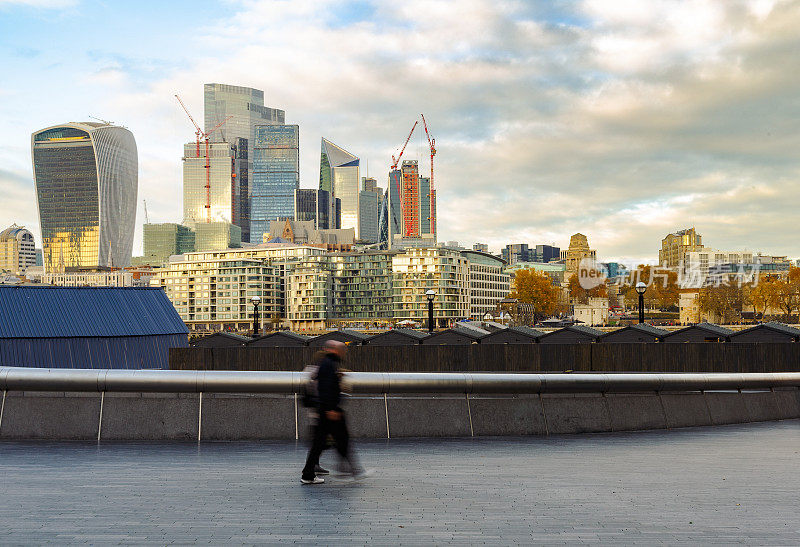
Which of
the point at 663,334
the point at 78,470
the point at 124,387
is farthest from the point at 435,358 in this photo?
the point at 78,470

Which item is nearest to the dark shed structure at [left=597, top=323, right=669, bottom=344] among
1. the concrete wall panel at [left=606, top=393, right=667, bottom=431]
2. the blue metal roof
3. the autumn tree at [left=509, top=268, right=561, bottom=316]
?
the concrete wall panel at [left=606, top=393, right=667, bottom=431]

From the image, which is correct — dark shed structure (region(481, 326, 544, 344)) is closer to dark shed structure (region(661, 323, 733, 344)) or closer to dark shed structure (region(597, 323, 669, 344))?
dark shed structure (region(597, 323, 669, 344))

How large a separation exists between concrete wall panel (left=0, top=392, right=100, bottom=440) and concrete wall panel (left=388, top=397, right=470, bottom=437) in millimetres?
5743

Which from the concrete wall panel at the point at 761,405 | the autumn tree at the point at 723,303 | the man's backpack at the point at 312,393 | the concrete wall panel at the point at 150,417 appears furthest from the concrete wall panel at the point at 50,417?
the autumn tree at the point at 723,303

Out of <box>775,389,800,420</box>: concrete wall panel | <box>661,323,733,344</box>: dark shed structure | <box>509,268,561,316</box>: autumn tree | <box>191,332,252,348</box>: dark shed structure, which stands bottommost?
<box>775,389,800,420</box>: concrete wall panel

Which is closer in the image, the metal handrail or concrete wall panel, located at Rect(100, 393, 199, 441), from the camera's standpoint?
the metal handrail

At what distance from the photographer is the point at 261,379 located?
13773 mm

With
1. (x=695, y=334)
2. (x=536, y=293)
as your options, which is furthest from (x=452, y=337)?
(x=536, y=293)

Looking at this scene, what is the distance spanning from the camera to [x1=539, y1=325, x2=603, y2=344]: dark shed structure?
35.7m

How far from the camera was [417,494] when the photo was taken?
9.64 m

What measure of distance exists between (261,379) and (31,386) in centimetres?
435

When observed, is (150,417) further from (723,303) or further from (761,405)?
(723,303)

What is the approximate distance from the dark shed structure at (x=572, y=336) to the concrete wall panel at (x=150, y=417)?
24429 mm

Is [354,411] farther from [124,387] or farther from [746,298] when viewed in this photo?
[746,298]
